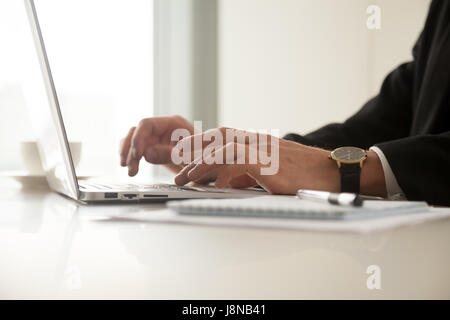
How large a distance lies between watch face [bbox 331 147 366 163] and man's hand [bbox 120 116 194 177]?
0.44 m

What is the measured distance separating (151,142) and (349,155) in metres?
0.54

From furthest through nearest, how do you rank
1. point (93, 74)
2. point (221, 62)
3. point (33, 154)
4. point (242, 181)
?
point (221, 62) → point (93, 74) → point (33, 154) → point (242, 181)

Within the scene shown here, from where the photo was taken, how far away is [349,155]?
0.69 m

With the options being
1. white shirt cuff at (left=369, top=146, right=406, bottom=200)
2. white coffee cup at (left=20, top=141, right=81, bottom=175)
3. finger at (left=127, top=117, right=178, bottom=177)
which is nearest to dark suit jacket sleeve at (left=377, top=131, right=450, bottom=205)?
white shirt cuff at (left=369, top=146, right=406, bottom=200)

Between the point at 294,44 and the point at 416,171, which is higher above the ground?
the point at 294,44

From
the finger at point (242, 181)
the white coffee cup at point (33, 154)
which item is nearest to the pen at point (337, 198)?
the finger at point (242, 181)

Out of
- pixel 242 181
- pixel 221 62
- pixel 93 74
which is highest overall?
pixel 221 62

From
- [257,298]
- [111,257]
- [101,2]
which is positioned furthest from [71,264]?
[101,2]

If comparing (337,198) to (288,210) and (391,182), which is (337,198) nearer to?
(288,210)

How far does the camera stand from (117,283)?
276 mm

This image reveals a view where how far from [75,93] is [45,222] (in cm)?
183

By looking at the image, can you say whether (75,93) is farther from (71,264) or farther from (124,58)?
(71,264)

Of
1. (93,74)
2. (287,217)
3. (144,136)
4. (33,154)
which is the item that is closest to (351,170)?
(287,217)

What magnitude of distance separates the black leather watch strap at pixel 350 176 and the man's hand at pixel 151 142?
0.45 meters
